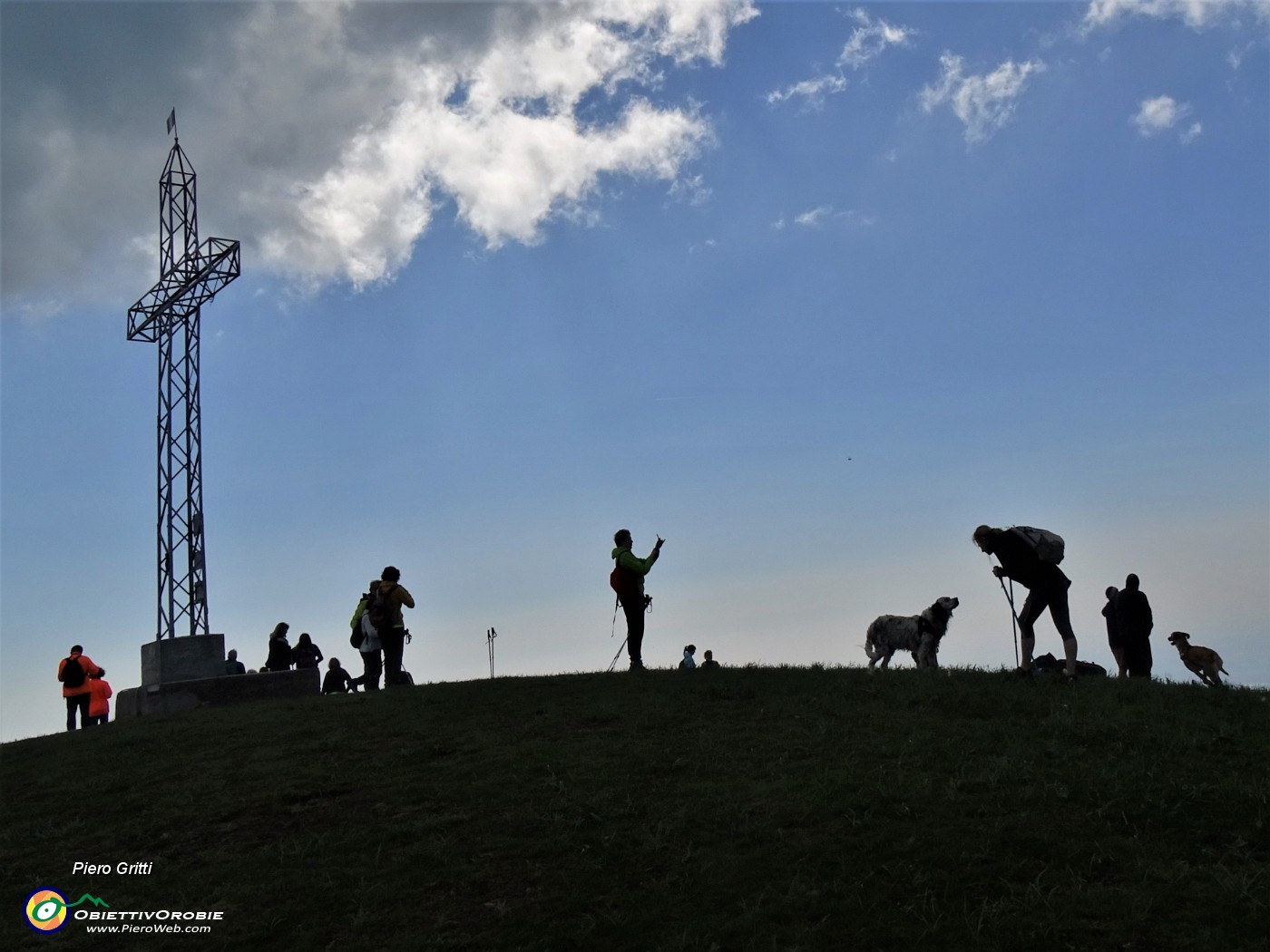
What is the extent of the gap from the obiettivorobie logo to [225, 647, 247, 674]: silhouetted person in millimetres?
13380

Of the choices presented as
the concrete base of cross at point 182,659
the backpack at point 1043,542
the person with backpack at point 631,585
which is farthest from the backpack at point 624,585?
the concrete base of cross at point 182,659

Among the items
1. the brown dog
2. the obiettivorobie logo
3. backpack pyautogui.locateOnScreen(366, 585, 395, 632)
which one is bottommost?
the obiettivorobie logo

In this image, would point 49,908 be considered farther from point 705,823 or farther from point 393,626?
point 393,626

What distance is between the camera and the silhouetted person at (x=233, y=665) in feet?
75.3

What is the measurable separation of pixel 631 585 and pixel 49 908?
877 cm

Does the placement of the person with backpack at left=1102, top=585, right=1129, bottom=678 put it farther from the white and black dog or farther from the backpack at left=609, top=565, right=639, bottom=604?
the backpack at left=609, top=565, right=639, bottom=604

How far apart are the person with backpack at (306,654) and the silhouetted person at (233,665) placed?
177cm

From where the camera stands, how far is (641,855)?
9023 mm

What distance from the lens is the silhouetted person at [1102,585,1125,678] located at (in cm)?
1681

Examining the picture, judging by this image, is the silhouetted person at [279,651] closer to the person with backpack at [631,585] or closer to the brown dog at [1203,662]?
the person with backpack at [631,585]

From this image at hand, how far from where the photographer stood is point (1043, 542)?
516 inches

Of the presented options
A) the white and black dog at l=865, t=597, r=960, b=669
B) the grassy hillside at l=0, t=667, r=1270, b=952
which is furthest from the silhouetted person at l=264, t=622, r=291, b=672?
the white and black dog at l=865, t=597, r=960, b=669

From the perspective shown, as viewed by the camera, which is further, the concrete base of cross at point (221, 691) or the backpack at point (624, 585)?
the concrete base of cross at point (221, 691)

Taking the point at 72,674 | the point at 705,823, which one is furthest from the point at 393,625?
the point at 705,823
